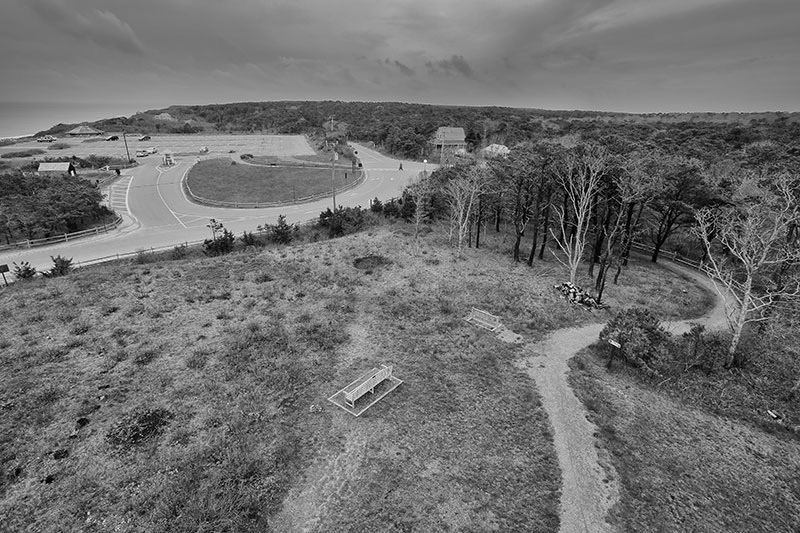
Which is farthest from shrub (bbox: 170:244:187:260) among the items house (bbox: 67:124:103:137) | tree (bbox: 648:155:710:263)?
house (bbox: 67:124:103:137)

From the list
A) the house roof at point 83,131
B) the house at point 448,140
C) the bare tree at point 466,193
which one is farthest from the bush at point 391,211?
the house roof at point 83,131

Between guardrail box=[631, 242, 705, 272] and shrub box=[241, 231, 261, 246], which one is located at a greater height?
shrub box=[241, 231, 261, 246]

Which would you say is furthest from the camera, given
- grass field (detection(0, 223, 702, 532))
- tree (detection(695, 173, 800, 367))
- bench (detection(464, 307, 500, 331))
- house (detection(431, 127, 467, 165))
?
house (detection(431, 127, 467, 165))

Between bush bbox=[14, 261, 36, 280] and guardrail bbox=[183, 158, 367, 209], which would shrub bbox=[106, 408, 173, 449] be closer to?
bush bbox=[14, 261, 36, 280]

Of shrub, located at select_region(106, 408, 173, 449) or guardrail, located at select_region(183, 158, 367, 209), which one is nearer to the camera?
shrub, located at select_region(106, 408, 173, 449)

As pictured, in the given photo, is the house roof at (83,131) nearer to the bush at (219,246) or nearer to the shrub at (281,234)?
the shrub at (281,234)

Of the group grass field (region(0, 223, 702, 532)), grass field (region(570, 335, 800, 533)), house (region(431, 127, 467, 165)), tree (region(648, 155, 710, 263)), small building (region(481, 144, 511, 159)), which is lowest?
grass field (region(570, 335, 800, 533))

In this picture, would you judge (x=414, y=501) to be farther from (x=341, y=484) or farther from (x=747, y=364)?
(x=747, y=364)

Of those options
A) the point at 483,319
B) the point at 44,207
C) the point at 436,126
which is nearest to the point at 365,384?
the point at 483,319
